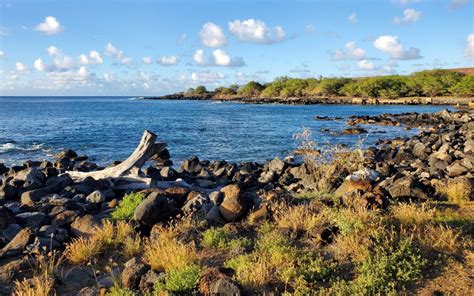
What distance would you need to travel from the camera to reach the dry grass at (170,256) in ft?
20.8

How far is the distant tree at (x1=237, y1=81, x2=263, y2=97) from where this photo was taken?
175m

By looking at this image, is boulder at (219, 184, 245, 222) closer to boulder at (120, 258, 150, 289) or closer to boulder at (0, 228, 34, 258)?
boulder at (120, 258, 150, 289)

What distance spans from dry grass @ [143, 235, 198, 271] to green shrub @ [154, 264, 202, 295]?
1.04 ft

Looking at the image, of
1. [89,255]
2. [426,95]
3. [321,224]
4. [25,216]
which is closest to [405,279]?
[321,224]

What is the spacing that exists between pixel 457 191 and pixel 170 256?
7.59m

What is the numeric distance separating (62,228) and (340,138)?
107ft

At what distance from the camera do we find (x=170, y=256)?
21.4ft

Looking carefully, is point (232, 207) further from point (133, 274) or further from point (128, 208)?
point (133, 274)

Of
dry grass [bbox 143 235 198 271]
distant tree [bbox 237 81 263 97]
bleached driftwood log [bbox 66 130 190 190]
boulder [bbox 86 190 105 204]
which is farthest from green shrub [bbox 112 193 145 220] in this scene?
distant tree [bbox 237 81 263 97]

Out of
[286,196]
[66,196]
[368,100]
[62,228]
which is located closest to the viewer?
[62,228]

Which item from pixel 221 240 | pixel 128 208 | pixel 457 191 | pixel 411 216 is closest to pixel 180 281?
pixel 221 240

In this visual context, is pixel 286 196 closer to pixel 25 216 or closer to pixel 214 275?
pixel 214 275

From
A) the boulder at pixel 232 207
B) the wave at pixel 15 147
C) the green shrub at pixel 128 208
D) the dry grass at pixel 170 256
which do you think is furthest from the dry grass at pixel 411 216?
the wave at pixel 15 147

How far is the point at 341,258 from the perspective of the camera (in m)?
6.59
